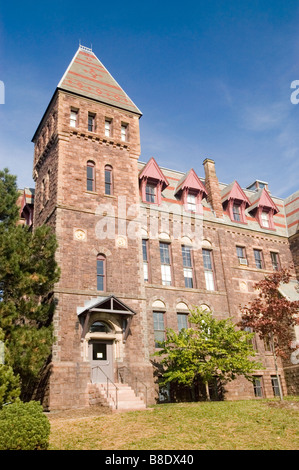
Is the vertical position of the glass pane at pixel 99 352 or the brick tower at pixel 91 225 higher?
the brick tower at pixel 91 225

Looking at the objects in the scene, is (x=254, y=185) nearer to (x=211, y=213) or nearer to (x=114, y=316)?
(x=211, y=213)

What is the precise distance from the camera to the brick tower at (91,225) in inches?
772

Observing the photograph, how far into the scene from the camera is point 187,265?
26828 millimetres

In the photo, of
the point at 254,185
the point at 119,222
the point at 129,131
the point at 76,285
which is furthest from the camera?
the point at 254,185

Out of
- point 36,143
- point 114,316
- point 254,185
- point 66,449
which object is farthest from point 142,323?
point 254,185

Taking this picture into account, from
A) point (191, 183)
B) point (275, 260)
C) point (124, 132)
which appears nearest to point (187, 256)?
point (191, 183)

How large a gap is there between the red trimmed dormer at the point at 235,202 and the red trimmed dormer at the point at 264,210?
1111 millimetres

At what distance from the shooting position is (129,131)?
87.3 ft

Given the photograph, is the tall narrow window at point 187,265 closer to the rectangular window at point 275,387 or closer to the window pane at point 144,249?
the window pane at point 144,249

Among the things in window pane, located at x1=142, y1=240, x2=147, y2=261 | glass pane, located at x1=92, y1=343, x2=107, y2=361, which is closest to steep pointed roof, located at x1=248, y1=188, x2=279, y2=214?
window pane, located at x1=142, y1=240, x2=147, y2=261

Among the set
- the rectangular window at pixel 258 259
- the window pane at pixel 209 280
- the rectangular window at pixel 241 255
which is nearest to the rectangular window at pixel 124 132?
the window pane at pixel 209 280

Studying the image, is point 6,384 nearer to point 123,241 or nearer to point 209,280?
point 123,241

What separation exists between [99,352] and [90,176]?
985cm

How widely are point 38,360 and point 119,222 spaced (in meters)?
9.21
